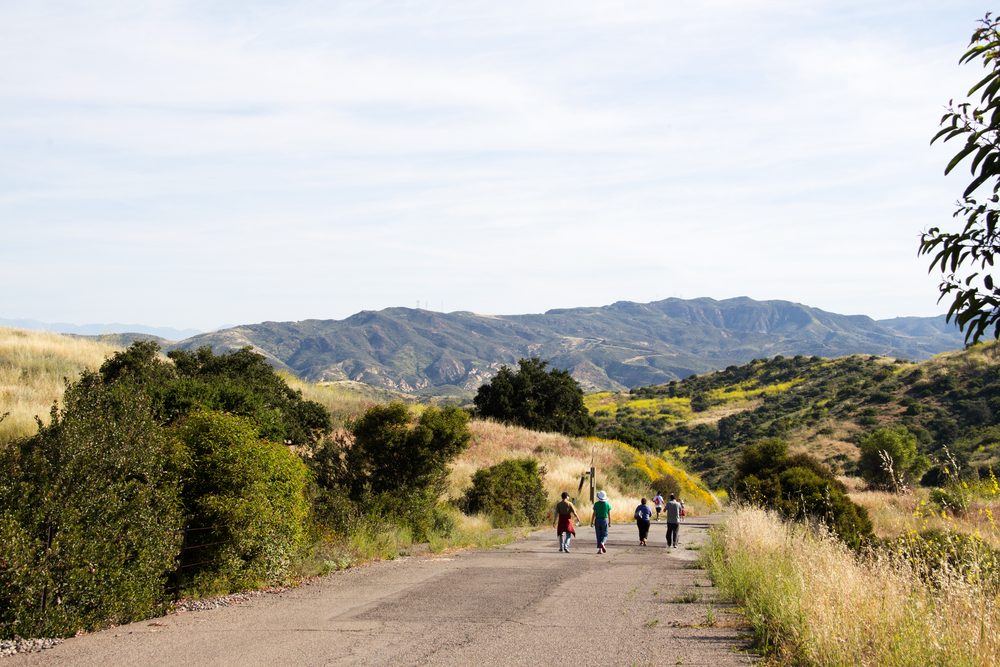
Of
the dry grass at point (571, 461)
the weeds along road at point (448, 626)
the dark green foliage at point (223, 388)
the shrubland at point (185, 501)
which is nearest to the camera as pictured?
the weeds along road at point (448, 626)

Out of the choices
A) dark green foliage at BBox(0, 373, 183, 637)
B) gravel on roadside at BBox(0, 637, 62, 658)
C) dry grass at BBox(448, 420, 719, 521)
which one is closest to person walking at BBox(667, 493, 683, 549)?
dry grass at BBox(448, 420, 719, 521)

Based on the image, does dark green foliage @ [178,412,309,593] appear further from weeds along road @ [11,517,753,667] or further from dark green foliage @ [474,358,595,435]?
dark green foliage @ [474,358,595,435]

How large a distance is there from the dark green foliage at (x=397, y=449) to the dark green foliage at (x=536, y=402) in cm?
3322

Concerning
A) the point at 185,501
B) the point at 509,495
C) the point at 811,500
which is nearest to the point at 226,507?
the point at 185,501

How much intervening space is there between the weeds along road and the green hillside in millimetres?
43991

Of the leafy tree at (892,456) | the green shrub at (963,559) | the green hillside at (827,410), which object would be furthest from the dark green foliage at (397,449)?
the green hillside at (827,410)

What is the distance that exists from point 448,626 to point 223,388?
1063 cm

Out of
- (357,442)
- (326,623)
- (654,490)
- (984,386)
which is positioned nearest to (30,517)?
(326,623)

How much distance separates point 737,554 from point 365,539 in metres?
7.54

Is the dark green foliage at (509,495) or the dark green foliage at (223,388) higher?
the dark green foliage at (223,388)

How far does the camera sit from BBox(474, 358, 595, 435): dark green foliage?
2283 inches

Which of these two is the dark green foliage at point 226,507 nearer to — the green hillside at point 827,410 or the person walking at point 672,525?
the person walking at point 672,525

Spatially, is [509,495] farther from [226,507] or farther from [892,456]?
[892,456]

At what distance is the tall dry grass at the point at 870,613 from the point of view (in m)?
6.67
